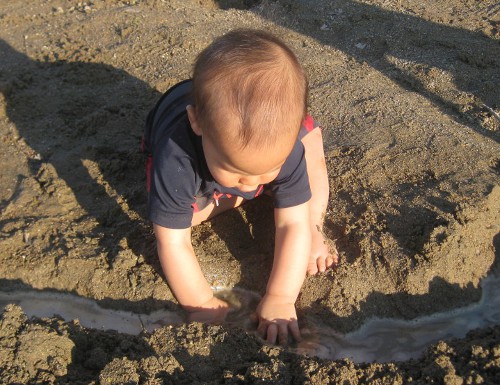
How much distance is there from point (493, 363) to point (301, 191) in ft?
3.19

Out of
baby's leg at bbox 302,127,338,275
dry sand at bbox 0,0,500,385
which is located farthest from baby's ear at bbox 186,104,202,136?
baby's leg at bbox 302,127,338,275

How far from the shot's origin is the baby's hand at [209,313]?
2408 mm

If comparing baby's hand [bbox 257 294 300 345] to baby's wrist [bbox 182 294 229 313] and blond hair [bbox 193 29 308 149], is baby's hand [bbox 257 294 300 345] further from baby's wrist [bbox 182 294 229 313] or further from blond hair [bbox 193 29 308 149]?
blond hair [bbox 193 29 308 149]

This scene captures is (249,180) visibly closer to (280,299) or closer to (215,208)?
(280,299)

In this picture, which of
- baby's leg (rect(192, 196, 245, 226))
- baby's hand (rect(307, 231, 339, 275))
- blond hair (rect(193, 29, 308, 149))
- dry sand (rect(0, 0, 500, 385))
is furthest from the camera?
baby's leg (rect(192, 196, 245, 226))

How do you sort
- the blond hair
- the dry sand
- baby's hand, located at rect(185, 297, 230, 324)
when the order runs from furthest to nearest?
baby's hand, located at rect(185, 297, 230, 324), the dry sand, the blond hair

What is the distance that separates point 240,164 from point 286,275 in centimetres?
67

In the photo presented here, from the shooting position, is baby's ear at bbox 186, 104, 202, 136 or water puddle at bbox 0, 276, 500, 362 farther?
water puddle at bbox 0, 276, 500, 362

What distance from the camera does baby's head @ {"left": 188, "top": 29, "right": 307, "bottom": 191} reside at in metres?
1.81

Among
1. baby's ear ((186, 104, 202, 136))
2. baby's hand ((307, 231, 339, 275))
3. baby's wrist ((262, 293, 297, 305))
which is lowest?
baby's wrist ((262, 293, 297, 305))

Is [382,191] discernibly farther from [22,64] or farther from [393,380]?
[22,64]

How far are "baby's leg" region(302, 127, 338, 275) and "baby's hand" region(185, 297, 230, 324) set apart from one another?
428 mm

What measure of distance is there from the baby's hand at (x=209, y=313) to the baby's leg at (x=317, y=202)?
0.43 meters

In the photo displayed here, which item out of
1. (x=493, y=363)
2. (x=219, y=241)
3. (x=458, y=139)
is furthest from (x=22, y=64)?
(x=493, y=363)
